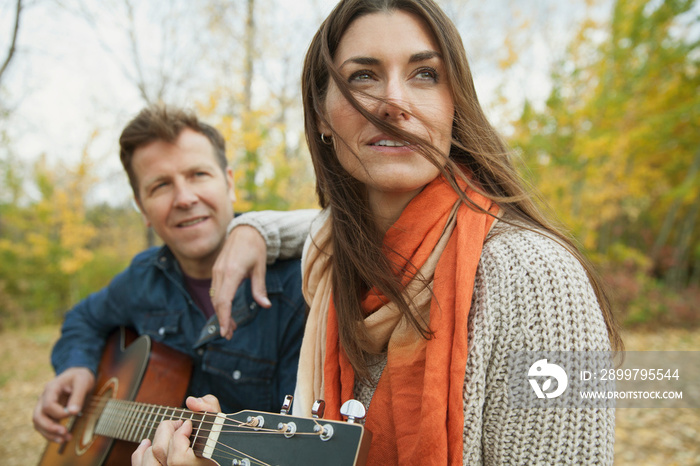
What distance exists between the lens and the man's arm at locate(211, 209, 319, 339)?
6.23 feet

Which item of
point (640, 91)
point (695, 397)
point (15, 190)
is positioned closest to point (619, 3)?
point (640, 91)

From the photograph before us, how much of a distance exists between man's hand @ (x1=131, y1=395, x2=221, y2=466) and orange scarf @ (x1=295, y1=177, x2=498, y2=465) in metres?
0.36

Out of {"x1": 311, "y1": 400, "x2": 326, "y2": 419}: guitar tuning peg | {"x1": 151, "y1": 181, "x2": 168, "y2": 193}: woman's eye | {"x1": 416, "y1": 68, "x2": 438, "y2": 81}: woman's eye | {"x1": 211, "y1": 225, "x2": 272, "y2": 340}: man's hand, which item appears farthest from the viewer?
{"x1": 151, "y1": 181, "x2": 168, "y2": 193}: woman's eye

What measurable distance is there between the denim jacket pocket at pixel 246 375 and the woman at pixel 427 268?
0.65 m

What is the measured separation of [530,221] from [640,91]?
33.1 ft

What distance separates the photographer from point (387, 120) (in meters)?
1.40

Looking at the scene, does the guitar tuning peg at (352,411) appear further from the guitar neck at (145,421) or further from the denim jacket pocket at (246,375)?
the denim jacket pocket at (246,375)

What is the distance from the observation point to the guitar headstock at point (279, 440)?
106 centimetres

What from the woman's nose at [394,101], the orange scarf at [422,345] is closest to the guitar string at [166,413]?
the orange scarf at [422,345]

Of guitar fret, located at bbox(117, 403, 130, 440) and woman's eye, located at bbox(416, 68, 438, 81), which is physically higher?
woman's eye, located at bbox(416, 68, 438, 81)

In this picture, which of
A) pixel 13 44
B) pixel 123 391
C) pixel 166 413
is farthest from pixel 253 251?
pixel 13 44

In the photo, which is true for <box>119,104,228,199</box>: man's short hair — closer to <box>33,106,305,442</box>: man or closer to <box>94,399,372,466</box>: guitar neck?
<box>33,106,305,442</box>: man

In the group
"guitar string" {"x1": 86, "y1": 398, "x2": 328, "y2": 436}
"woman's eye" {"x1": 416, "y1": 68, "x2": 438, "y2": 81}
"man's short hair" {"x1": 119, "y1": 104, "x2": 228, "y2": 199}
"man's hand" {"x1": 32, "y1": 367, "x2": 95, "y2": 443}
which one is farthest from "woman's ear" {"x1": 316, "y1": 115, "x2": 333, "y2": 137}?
"man's hand" {"x1": 32, "y1": 367, "x2": 95, "y2": 443}

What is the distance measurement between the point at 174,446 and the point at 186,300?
1342mm
